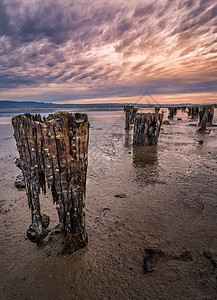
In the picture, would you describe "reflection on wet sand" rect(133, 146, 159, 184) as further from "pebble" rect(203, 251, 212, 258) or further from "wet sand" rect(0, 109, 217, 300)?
"pebble" rect(203, 251, 212, 258)

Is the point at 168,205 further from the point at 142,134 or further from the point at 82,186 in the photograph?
the point at 142,134

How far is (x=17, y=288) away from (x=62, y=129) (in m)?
2.38

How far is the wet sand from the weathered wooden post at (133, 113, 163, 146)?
4.71 meters

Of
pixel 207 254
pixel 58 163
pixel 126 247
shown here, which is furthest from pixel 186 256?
pixel 58 163

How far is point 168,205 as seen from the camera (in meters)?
4.02

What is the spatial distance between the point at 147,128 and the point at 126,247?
313 inches

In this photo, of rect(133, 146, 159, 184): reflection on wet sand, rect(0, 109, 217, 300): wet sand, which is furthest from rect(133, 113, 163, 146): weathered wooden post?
rect(0, 109, 217, 300): wet sand

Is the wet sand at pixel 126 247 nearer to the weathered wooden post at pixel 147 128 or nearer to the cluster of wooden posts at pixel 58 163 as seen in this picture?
the cluster of wooden posts at pixel 58 163

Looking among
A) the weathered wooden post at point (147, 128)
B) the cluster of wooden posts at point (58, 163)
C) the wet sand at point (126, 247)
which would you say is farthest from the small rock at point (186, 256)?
the weathered wooden post at point (147, 128)

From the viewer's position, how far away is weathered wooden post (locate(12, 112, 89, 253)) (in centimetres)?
220

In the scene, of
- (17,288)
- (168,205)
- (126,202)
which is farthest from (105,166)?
(17,288)

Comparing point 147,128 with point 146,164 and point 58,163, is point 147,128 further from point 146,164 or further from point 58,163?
point 58,163

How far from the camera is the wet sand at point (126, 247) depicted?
7.13 feet

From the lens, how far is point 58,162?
7.72 ft
